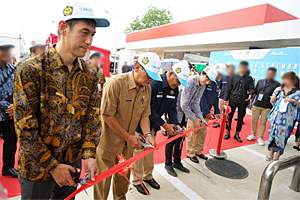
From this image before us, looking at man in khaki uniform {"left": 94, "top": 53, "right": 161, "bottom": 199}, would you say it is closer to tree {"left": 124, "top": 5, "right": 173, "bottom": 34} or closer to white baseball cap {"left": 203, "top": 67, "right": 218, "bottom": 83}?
white baseball cap {"left": 203, "top": 67, "right": 218, "bottom": 83}

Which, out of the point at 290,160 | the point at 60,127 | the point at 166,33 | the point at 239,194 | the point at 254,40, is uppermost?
the point at 166,33

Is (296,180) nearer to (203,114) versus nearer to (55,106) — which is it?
(203,114)

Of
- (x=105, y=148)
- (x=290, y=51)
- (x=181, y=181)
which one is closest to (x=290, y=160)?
(x=181, y=181)

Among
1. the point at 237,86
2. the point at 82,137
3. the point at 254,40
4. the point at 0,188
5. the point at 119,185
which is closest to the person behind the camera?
the point at 0,188

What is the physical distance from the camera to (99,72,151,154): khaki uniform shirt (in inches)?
76.0

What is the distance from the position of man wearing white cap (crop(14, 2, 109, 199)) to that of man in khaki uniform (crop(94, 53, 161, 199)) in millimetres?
591

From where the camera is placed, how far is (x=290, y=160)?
234 centimetres

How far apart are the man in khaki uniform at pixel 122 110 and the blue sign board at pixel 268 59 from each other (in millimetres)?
4791

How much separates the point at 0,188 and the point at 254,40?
1050 centimetres

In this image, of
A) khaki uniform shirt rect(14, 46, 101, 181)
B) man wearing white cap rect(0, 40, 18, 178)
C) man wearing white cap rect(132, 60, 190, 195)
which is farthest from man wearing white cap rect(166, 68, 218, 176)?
man wearing white cap rect(0, 40, 18, 178)

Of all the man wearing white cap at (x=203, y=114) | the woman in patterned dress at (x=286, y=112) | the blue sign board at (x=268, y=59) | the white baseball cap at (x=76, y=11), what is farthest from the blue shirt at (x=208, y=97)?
the white baseball cap at (x=76, y=11)

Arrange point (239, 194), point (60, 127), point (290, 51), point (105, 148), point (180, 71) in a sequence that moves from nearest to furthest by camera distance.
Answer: point (60, 127), point (105, 148), point (180, 71), point (239, 194), point (290, 51)

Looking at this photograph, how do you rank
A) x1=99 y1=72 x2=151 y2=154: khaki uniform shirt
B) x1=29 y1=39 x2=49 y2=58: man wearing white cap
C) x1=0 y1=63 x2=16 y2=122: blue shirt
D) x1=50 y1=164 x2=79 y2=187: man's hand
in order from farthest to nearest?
x1=29 y1=39 x2=49 y2=58: man wearing white cap, x1=0 y1=63 x2=16 y2=122: blue shirt, x1=99 y1=72 x2=151 y2=154: khaki uniform shirt, x1=50 y1=164 x2=79 y2=187: man's hand

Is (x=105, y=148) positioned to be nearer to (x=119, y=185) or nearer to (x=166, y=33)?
(x=119, y=185)
